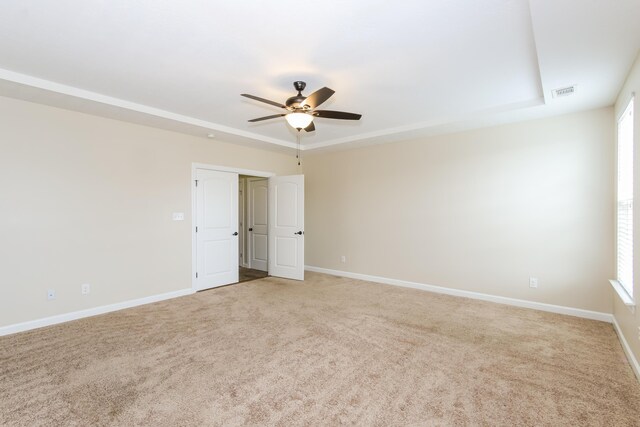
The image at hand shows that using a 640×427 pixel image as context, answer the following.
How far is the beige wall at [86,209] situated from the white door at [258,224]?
1.97m

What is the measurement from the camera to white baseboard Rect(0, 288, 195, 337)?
134 inches

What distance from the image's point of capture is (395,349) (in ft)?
9.78

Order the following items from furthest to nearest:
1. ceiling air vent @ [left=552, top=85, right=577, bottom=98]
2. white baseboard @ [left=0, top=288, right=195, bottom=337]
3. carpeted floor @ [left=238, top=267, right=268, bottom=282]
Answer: carpeted floor @ [left=238, top=267, right=268, bottom=282] → white baseboard @ [left=0, top=288, right=195, bottom=337] → ceiling air vent @ [left=552, top=85, right=577, bottom=98]

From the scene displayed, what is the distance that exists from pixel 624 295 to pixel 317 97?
3.54m

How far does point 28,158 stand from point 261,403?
12.2 feet

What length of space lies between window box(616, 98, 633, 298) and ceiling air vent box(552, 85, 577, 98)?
48 cm

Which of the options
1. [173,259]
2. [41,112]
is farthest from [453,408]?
[41,112]

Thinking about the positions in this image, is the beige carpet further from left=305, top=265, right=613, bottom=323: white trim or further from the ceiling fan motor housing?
the ceiling fan motor housing

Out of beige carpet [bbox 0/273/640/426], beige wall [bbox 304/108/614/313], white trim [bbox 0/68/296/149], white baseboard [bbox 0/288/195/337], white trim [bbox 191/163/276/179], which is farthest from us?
white trim [bbox 191/163/276/179]

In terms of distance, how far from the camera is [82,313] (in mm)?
3871

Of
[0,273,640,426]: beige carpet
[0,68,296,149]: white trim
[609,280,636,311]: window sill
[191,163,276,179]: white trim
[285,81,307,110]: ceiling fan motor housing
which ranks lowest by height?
[0,273,640,426]: beige carpet

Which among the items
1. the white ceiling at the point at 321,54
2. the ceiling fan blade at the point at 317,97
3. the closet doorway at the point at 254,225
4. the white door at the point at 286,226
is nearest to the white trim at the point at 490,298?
the white door at the point at 286,226

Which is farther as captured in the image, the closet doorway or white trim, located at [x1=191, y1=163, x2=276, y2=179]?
the closet doorway

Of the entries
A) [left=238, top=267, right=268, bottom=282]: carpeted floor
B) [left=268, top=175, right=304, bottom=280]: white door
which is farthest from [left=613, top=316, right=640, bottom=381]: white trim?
[left=238, top=267, right=268, bottom=282]: carpeted floor
